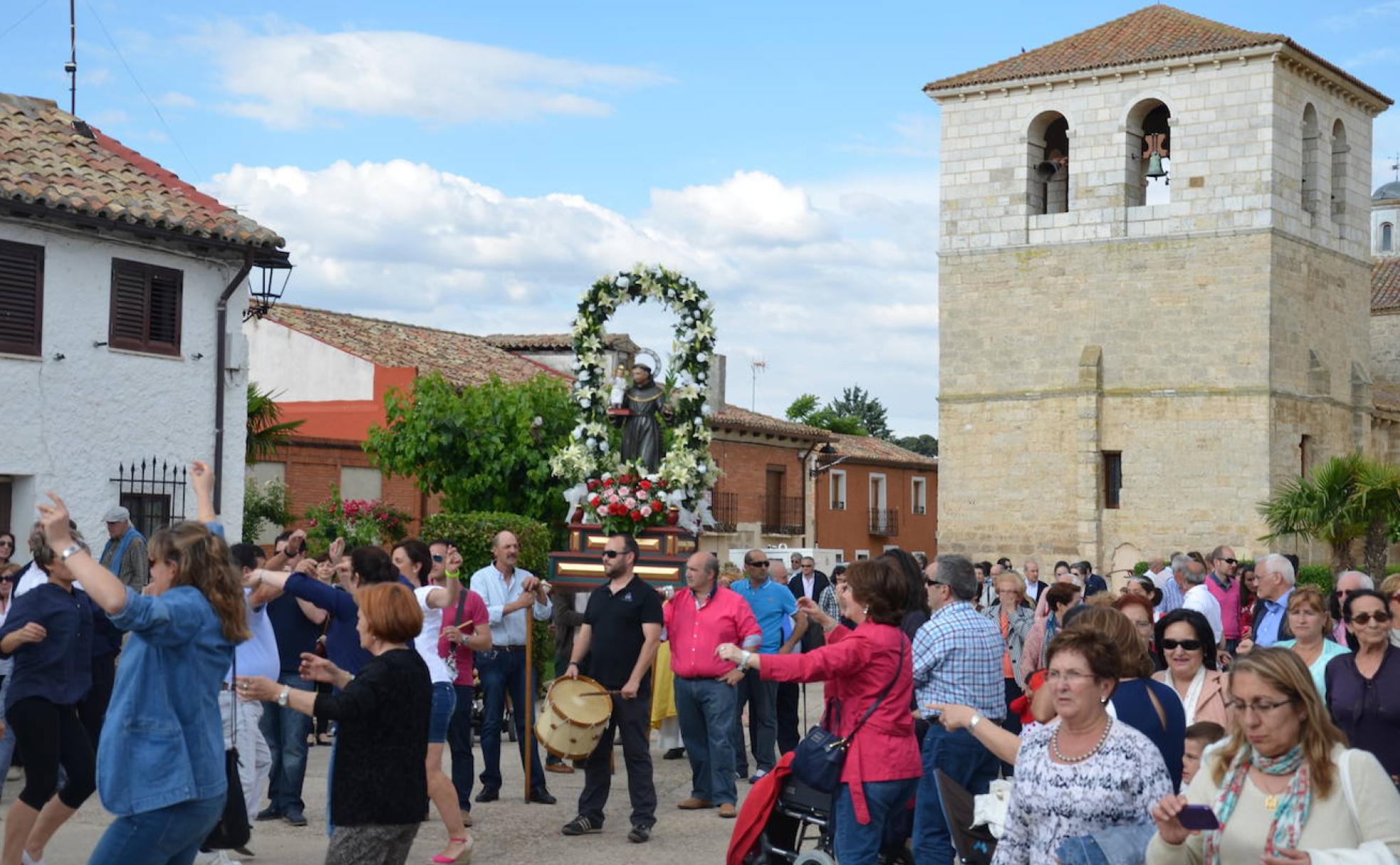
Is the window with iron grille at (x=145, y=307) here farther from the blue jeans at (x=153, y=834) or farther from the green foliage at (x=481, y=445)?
the blue jeans at (x=153, y=834)

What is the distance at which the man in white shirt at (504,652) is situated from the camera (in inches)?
468

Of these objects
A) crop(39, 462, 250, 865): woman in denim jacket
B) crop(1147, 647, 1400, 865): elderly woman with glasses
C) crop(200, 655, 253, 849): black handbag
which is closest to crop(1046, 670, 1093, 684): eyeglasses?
crop(1147, 647, 1400, 865): elderly woman with glasses

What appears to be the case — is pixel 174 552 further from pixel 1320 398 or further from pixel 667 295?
pixel 1320 398

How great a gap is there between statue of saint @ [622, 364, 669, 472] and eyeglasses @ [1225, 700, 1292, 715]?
11.8m

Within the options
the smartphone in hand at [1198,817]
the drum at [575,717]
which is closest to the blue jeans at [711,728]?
the drum at [575,717]

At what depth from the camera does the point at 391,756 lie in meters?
6.40

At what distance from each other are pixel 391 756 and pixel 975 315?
33482mm

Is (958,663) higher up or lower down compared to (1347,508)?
lower down

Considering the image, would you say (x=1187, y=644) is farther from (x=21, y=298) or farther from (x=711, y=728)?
(x=21, y=298)

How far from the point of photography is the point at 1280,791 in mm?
4703

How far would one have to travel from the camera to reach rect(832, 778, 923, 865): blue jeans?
723 centimetres

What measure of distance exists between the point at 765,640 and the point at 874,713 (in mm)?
6754

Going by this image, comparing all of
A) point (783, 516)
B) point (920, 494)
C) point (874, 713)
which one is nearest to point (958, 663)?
point (874, 713)

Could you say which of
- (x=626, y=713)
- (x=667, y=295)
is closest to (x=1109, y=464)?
(x=667, y=295)
